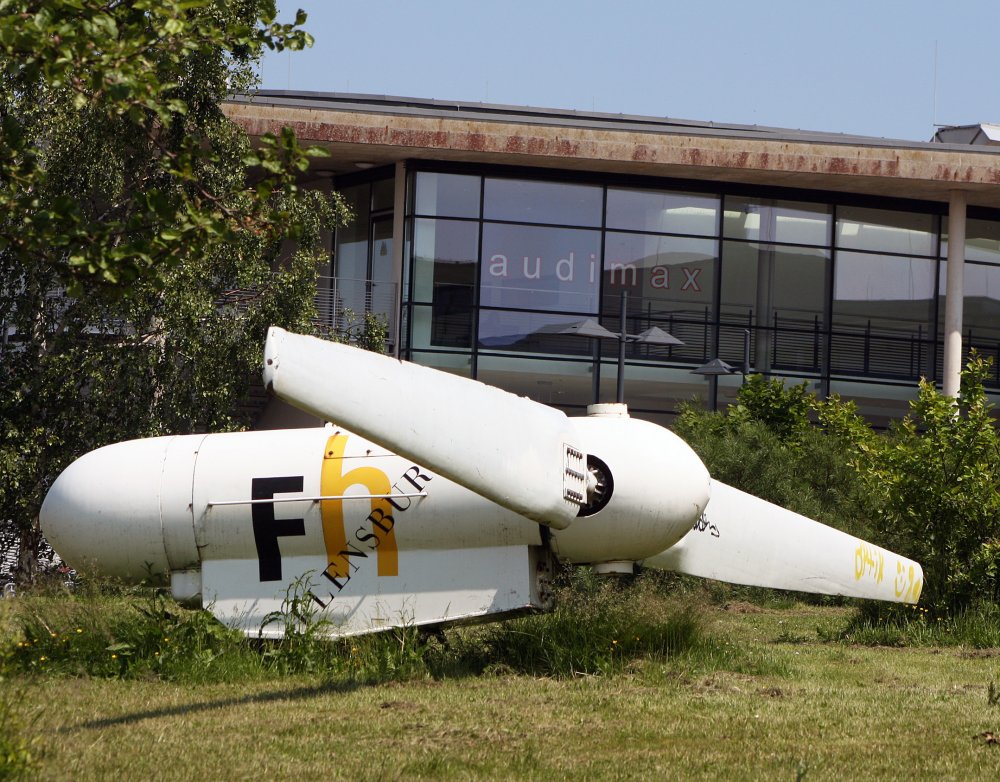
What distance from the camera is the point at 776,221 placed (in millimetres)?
31953

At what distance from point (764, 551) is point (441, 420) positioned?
15.9 feet

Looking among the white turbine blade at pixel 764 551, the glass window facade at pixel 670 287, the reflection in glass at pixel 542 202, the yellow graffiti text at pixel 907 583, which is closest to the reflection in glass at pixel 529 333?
the glass window facade at pixel 670 287

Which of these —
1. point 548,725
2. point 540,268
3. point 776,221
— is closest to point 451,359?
point 540,268

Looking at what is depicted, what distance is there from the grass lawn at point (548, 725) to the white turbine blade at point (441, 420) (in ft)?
5.39

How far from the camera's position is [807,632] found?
1605 centimetres

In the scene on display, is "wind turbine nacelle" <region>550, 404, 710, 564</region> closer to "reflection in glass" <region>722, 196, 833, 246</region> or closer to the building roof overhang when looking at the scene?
the building roof overhang

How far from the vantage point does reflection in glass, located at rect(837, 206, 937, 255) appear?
1275 inches

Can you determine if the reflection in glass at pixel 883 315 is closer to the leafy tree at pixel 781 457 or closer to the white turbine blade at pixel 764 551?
the leafy tree at pixel 781 457

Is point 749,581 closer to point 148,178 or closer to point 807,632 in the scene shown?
point 807,632

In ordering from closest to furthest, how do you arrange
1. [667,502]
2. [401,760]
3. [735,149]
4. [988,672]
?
[401,760] < [667,502] < [988,672] < [735,149]

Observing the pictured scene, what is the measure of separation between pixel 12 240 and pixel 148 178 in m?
13.9

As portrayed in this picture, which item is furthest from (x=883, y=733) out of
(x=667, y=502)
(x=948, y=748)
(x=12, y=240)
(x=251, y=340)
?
(x=251, y=340)

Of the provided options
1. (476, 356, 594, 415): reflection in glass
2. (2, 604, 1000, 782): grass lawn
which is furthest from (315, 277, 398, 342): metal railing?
(2, 604, 1000, 782): grass lawn

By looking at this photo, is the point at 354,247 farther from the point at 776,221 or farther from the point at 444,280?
the point at 776,221
